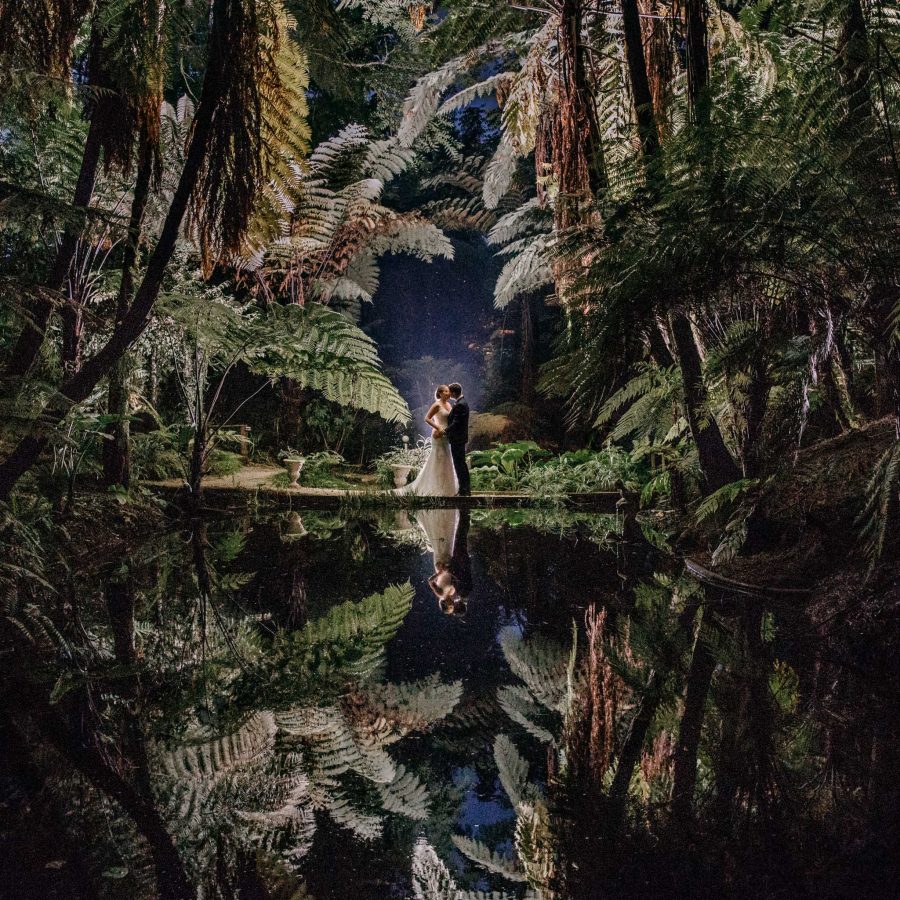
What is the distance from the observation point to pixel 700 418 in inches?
203

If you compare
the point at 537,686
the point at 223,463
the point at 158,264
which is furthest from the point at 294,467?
the point at 537,686

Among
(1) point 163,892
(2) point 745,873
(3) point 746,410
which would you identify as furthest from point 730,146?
(1) point 163,892

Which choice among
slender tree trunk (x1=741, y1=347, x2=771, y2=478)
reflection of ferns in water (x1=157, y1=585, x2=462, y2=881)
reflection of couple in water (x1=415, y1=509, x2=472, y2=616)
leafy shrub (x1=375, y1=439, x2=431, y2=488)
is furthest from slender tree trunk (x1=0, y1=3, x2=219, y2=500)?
leafy shrub (x1=375, y1=439, x2=431, y2=488)

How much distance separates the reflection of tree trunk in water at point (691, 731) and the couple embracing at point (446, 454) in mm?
6446

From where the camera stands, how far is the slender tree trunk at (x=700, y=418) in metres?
5.07

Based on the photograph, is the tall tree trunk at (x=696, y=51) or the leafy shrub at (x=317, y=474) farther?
the leafy shrub at (x=317, y=474)

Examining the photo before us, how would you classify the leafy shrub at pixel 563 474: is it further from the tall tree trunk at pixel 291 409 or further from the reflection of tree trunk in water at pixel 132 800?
the reflection of tree trunk in water at pixel 132 800

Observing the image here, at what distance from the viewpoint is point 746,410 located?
187 inches

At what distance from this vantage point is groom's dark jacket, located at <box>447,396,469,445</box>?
948 centimetres

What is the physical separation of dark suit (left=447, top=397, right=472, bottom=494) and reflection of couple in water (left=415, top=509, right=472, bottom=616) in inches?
25.4

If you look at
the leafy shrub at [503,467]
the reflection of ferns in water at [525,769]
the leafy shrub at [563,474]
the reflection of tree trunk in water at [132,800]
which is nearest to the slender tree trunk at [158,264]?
the reflection of tree trunk in water at [132,800]

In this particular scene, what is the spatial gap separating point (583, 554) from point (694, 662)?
2.54m

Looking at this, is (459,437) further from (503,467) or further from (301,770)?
(301,770)

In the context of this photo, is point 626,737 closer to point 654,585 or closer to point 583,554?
point 654,585
